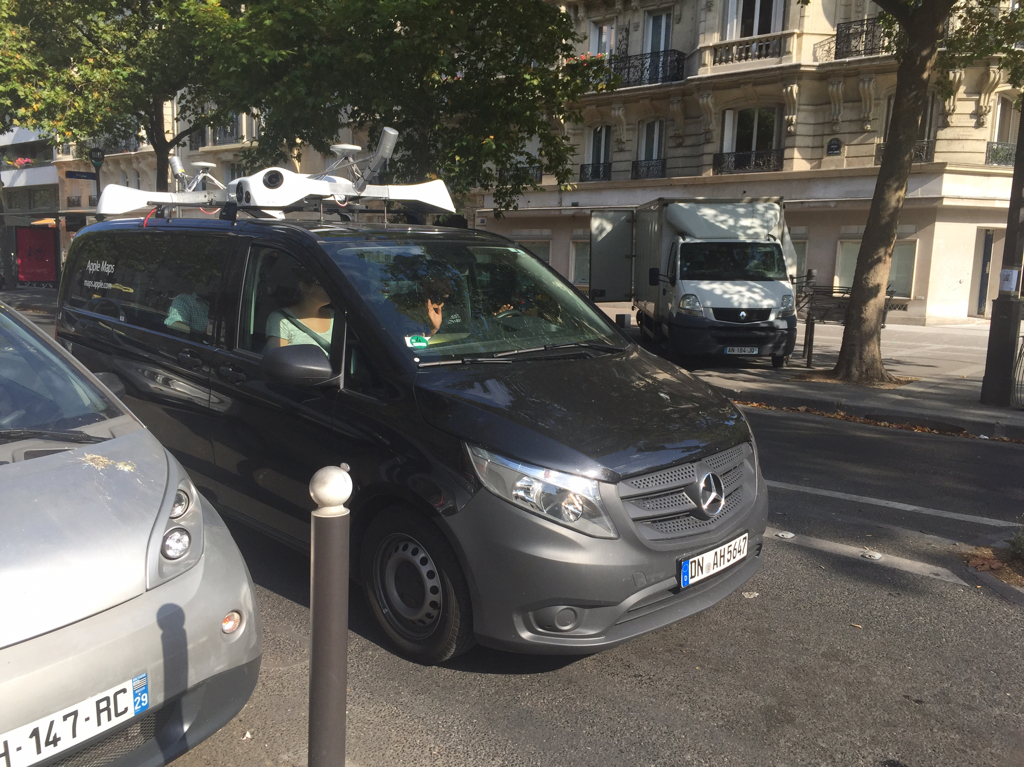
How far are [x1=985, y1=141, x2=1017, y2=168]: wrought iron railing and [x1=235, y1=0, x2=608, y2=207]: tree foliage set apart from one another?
49.1 feet

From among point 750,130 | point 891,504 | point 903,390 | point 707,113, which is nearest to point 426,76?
point 903,390

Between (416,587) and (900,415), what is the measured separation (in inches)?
296

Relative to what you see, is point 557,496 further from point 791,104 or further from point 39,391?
point 791,104

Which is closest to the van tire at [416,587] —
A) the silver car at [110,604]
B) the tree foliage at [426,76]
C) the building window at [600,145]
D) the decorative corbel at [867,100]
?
the silver car at [110,604]

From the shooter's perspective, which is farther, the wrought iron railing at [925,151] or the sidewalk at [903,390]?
the wrought iron railing at [925,151]

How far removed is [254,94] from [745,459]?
1183 centimetres

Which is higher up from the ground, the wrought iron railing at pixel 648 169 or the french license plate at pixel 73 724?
the wrought iron railing at pixel 648 169

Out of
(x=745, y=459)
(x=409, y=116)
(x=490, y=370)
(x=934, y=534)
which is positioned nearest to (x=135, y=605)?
(x=490, y=370)

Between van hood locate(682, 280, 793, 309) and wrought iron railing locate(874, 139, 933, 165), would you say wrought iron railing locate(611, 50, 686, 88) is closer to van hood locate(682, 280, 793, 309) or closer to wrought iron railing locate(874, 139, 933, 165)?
wrought iron railing locate(874, 139, 933, 165)

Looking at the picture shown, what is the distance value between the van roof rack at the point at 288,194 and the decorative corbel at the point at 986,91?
22.0 meters

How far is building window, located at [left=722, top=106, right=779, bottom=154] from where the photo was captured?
25828 mm

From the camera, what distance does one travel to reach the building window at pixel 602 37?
28.5 m

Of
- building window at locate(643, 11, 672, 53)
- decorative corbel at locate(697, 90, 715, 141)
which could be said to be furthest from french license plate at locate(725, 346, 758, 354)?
building window at locate(643, 11, 672, 53)

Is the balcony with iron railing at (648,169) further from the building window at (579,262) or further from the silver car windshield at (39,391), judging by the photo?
the silver car windshield at (39,391)
